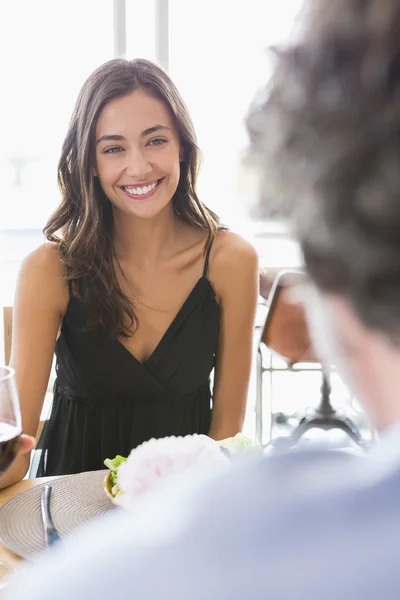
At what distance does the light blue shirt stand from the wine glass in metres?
0.63

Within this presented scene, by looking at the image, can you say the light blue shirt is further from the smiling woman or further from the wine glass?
the smiling woman

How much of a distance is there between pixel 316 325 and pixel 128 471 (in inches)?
22.3

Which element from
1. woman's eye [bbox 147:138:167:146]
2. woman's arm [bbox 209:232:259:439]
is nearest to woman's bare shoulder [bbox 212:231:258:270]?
woman's arm [bbox 209:232:259:439]

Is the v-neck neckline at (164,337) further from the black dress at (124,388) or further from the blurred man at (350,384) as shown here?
the blurred man at (350,384)

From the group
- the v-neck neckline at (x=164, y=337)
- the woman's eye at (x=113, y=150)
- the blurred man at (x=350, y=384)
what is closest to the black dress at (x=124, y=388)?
the v-neck neckline at (x=164, y=337)

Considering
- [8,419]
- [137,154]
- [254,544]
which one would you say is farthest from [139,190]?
[254,544]

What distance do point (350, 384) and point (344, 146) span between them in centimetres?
14

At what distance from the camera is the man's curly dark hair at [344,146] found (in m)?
0.36

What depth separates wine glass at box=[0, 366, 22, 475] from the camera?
965mm

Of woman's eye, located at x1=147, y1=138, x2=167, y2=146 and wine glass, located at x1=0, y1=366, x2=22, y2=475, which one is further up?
woman's eye, located at x1=147, y1=138, x2=167, y2=146

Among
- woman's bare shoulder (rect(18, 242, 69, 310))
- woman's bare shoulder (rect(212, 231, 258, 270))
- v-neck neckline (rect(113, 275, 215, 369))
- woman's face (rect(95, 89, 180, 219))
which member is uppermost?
woman's face (rect(95, 89, 180, 219))

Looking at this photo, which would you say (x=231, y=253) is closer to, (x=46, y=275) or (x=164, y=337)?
(x=164, y=337)

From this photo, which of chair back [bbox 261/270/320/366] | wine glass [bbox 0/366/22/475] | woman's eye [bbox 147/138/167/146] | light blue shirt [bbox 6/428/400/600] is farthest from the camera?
chair back [bbox 261/270/320/366]

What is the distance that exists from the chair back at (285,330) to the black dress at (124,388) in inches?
30.9
